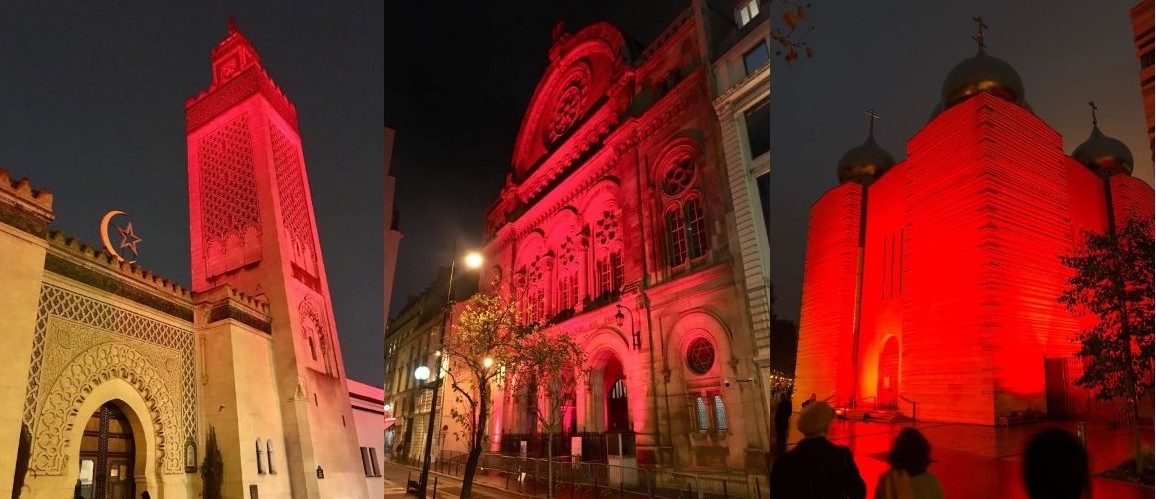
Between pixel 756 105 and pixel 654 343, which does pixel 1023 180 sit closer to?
pixel 756 105

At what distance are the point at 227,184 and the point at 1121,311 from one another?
37.4 feet

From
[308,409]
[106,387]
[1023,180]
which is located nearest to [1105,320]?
[1023,180]

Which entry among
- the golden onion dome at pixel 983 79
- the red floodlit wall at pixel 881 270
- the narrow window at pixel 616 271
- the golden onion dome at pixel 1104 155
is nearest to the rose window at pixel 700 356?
the narrow window at pixel 616 271

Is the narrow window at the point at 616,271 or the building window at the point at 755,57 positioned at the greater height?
the building window at the point at 755,57

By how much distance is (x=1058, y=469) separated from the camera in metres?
1.61

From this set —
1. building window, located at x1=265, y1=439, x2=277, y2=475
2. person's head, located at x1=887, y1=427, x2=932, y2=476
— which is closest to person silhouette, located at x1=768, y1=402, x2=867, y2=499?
person's head, located at x1=887, y1=427, x2=932, y2=476

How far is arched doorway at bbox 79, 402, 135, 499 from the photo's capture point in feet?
19.1

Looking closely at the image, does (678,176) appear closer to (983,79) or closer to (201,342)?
(983,79)

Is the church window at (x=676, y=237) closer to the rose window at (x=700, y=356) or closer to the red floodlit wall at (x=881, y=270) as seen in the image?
the rose window at (x=700, y=356)

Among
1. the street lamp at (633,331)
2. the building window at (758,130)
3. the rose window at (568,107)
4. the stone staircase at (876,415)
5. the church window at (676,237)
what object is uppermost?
the rose window at (568,107)

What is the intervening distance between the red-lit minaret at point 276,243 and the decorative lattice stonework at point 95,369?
1465mm

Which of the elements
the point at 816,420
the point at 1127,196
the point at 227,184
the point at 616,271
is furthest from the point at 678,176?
the point at 227,184

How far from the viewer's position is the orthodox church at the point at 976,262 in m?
3.51

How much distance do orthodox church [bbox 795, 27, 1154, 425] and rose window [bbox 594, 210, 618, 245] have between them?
5.79 feet
